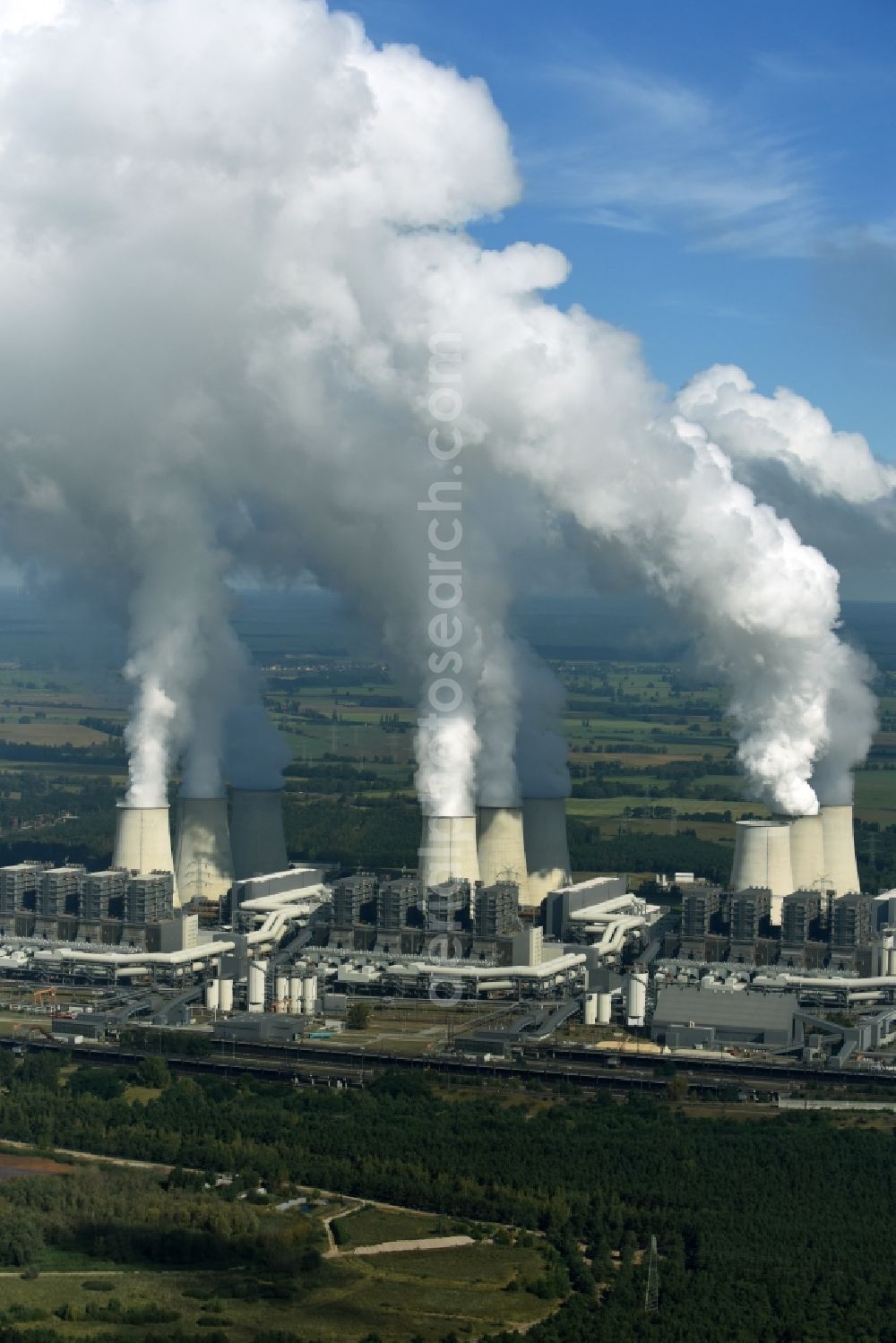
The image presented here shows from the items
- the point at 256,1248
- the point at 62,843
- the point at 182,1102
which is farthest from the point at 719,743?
the point at 256,1248

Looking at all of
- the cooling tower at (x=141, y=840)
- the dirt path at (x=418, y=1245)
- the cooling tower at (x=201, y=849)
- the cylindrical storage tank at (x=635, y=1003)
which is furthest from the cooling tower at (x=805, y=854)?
the dirt path at (x=418, y=1245)

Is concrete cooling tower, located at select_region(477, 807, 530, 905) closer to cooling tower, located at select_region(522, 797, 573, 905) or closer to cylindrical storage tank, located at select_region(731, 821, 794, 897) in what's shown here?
cooling tower, located at select_region(522, 797, 573, 905)

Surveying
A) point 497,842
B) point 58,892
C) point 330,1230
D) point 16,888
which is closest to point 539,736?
point 497,842

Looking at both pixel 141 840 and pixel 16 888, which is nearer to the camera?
pixel 16 888

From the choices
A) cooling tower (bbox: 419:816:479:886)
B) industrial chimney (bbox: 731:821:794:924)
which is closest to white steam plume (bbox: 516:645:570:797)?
cooling tower (bbox: 419:816:479:886)

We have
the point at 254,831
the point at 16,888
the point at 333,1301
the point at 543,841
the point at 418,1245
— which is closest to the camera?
the point at 333,1301

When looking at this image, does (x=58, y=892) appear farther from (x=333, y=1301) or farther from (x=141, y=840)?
(x=333, y=1301)

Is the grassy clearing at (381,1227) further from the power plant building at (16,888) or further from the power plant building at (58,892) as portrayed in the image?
the power plant building at (16,888)
